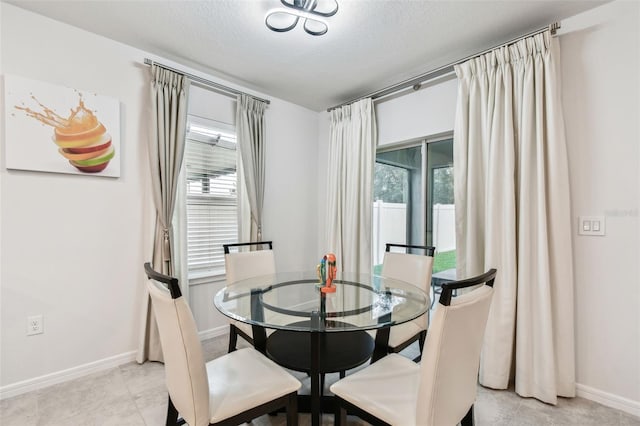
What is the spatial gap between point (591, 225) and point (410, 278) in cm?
122

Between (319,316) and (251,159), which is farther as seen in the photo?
(251,159)

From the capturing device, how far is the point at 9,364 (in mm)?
1960

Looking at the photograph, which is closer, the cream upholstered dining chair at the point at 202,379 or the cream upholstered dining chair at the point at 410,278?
the cream upholstered dining chair at the point at 202,379

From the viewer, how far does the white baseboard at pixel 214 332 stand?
9.57 feet

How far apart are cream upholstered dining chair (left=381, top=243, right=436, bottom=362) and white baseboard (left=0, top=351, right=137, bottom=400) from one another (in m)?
2.12

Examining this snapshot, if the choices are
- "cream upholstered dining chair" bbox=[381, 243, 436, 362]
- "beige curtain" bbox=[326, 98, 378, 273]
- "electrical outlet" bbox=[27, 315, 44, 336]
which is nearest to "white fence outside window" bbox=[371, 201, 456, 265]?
"beige curtain" bbox=[326, 98, 378, 273]

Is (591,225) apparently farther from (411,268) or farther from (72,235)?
(72,235)


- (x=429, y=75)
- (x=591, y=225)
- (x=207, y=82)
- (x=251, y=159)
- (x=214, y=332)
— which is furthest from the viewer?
(x=251, y=159)

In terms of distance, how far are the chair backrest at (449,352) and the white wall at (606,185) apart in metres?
1.37

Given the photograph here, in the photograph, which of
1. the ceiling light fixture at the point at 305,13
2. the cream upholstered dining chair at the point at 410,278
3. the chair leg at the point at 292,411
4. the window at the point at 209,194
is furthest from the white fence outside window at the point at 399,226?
the chair leg at the point at 292,411

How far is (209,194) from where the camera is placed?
3.00 metres

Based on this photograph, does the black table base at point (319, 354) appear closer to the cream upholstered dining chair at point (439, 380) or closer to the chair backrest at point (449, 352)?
the cream upholstered dining chair at point (439, 380)

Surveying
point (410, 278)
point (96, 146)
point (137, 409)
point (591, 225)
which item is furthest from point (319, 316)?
point (96, 146)

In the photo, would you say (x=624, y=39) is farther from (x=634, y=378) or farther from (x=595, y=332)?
(x=634, y=378)
